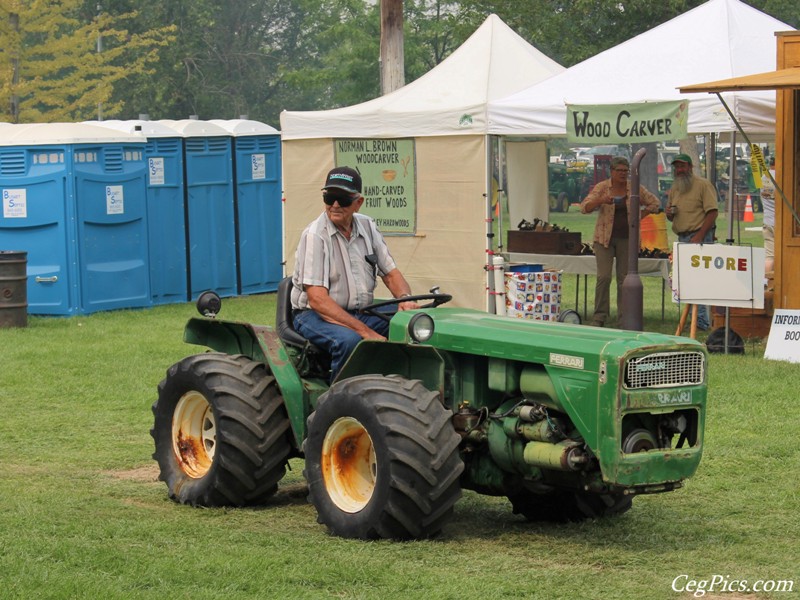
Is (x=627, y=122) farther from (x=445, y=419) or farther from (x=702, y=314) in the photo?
(x=445, y=419)

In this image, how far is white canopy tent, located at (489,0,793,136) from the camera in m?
14.4

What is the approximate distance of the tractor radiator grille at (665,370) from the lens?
6.29m

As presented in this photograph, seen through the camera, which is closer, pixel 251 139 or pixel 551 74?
pixel 551 74

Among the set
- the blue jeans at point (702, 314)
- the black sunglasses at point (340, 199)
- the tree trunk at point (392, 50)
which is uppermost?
the tree trunk at point (392, 50)

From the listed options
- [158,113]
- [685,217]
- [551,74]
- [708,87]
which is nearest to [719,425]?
[708,87]

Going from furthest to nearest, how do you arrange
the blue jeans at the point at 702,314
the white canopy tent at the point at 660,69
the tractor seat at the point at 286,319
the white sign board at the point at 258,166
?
the white sign board at the point at 258,166
the blue jeans at the point at 702,314
the white canopy tent at the point at 660,69
the tractor seat at the point at 286,319

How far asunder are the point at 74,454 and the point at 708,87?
6488 mm

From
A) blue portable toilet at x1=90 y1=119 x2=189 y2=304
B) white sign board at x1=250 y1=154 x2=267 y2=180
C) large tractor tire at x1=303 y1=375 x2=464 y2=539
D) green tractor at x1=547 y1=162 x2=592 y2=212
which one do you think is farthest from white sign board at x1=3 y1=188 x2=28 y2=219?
green tractor at x1=547 y1=162 x2=592 y2=212

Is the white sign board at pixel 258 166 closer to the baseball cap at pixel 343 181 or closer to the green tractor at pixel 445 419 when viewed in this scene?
the green tractor at pixel 445 419

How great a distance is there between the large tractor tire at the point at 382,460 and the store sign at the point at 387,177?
31.4 feet

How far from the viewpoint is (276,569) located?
6.03 m

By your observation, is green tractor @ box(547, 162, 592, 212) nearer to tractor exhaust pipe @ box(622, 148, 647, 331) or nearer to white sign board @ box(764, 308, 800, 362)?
white sign board @ box(764, 308, 800, 362)

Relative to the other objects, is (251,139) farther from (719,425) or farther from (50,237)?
(719,425)

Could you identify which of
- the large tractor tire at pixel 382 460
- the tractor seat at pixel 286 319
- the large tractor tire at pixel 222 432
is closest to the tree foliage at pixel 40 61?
the large tractor tire at pixel 222 432
